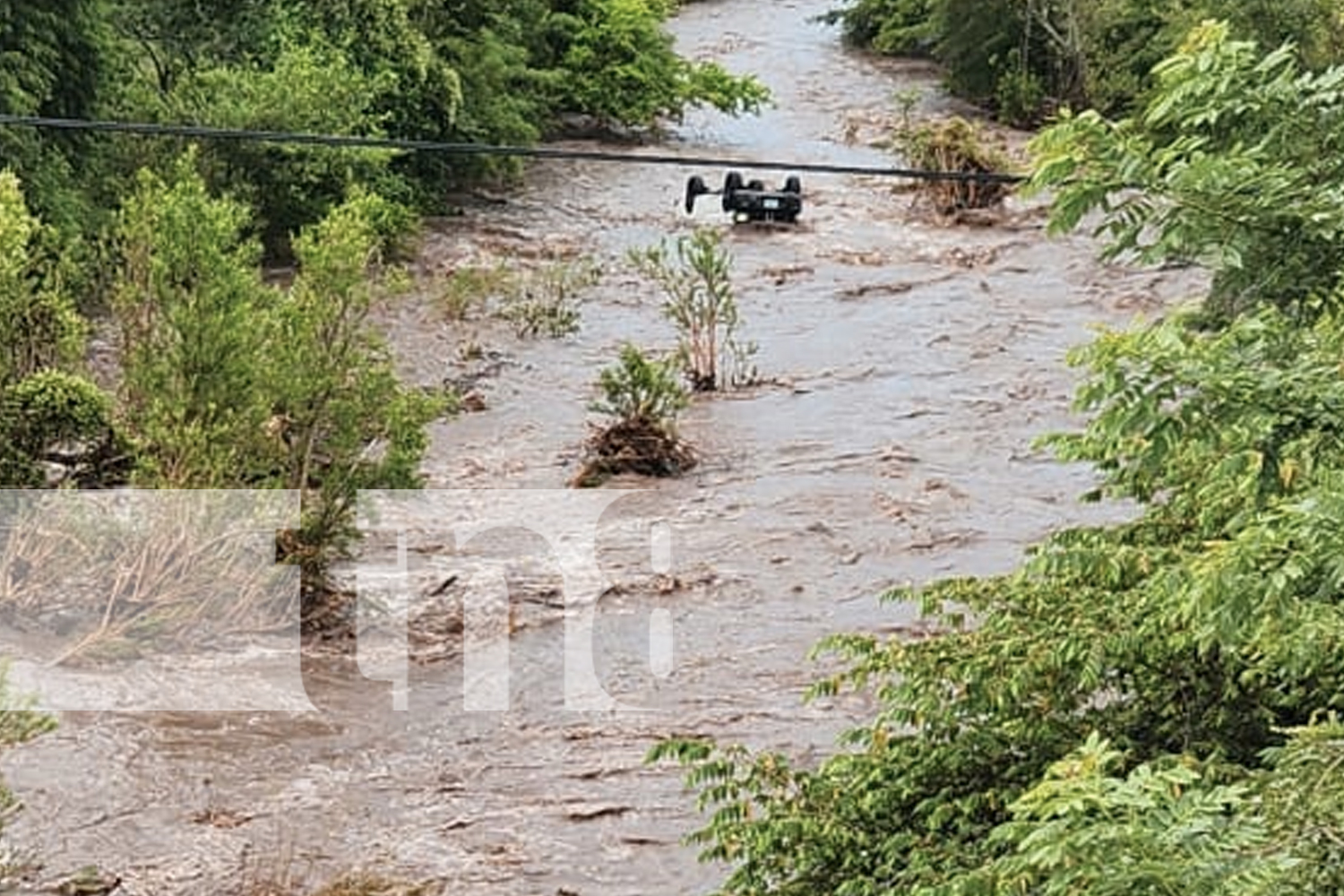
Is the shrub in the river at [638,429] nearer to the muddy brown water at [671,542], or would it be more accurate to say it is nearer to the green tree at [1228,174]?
the muddy brown water at [671,542]

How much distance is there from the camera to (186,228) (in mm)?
9945

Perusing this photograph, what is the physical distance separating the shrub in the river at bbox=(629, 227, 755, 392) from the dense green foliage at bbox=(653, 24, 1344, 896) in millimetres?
9338

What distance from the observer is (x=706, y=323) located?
578 inches

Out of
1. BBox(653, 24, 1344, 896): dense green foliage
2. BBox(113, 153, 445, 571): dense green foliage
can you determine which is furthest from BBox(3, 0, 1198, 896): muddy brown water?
BBox(653, 24, 1344, 896): dense green foliage

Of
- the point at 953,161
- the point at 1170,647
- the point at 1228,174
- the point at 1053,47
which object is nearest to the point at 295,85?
the point at 953,161

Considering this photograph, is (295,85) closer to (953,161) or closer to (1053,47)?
(953,161)

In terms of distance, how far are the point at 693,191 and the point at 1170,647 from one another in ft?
49.2

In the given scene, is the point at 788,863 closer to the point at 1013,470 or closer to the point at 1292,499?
the point at 1292,499

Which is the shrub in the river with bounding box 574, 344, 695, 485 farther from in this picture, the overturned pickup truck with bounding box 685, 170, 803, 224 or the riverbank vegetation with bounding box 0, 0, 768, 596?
the overturned pickup truck with bounding box 685, 170, 803, 224

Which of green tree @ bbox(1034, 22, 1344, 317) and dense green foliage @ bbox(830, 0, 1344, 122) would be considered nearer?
green tree @ bbox(1034, 22, 1344, 317)

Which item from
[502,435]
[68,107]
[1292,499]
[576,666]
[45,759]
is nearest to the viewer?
[1292,499]

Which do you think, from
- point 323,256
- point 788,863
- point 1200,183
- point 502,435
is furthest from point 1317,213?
point 502,435

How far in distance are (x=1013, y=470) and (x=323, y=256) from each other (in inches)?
203

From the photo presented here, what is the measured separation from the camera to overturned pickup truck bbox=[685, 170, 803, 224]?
1884 centimetres
